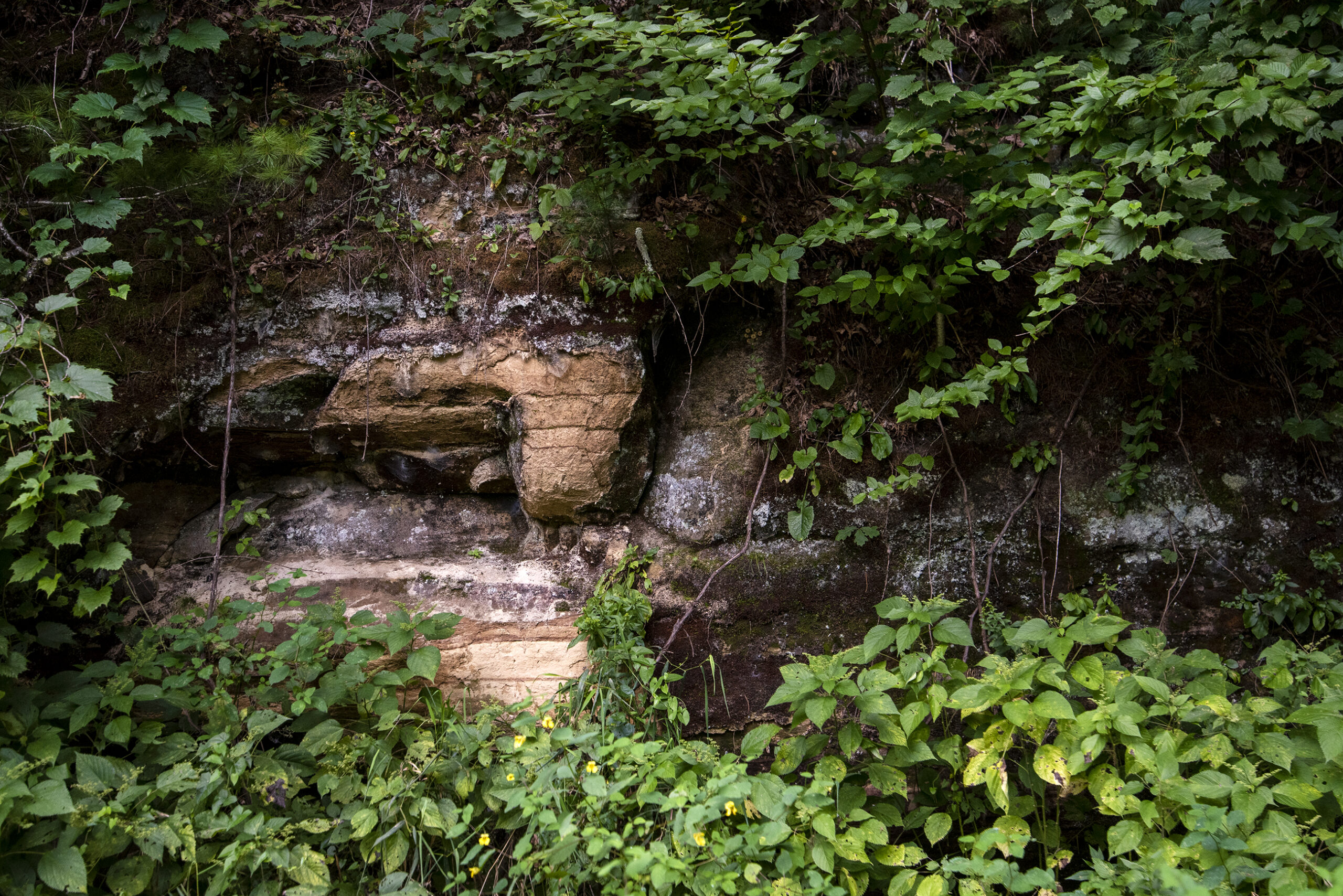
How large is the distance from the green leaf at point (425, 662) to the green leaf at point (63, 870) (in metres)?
1.05

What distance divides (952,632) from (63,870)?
279 centimetres

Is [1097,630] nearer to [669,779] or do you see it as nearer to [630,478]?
[669,779]

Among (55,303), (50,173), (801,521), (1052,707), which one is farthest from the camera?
(801,521)

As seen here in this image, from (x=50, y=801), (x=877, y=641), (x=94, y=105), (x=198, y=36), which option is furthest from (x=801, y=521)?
(x=94, y=105)

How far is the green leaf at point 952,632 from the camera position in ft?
8.11

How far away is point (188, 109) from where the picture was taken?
3215 mm

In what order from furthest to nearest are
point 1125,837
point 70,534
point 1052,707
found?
point 70,534
point 1052,707
point 1125,837

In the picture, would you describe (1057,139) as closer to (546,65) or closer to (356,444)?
(546,65)

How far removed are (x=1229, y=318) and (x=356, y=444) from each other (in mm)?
4161

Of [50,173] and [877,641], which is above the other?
[50,173]

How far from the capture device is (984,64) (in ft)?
12.1

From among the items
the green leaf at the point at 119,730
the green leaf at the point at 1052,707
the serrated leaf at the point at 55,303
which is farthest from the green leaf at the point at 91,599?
the green leaf at the point at 1052,707

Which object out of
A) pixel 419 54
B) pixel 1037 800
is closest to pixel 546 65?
pixel 419 54

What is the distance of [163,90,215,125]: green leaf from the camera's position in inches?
125
